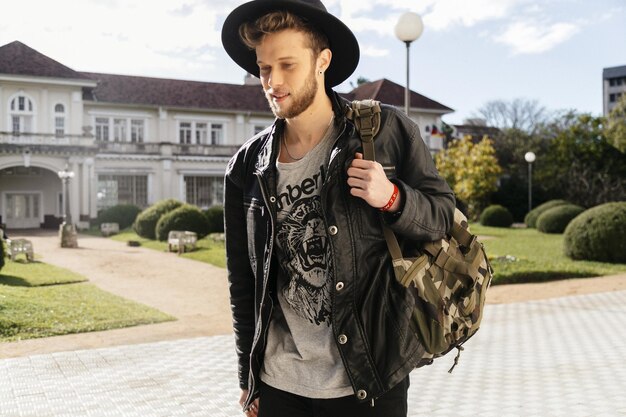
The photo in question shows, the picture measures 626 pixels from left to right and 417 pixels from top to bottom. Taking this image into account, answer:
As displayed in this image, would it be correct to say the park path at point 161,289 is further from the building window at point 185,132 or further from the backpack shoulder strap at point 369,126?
the building window at point 185,132

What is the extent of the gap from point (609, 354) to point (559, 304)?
A: 337cm

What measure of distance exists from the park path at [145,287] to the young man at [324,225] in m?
5.71

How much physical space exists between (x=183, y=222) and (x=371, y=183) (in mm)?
20367

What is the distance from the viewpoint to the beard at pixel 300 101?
1.91m

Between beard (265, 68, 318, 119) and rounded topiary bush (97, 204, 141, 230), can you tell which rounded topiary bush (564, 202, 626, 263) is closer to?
beard (265, 68, 318, 119)

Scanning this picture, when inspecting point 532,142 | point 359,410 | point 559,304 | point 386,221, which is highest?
point 532,142

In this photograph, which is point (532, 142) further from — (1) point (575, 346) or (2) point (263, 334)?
(2) point (263, 334)

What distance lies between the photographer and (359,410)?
1873 mm

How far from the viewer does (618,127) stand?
97.3 feet

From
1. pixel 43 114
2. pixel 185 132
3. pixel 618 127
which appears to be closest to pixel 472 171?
pixel 618 127

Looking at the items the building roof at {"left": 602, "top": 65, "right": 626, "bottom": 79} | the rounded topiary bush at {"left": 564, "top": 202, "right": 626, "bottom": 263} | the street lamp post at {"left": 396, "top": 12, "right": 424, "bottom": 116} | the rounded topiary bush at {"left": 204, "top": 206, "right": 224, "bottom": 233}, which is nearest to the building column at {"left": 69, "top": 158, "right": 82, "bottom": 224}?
the rounded topiary bush at {"left": 204, "top": 206, "right": 224, "bottom": 233}

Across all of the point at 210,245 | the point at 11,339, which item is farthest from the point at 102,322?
the point at 210,245

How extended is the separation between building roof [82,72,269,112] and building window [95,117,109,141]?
101cm

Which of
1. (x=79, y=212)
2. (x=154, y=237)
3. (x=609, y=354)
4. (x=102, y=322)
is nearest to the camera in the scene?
(x=609, y=354)
